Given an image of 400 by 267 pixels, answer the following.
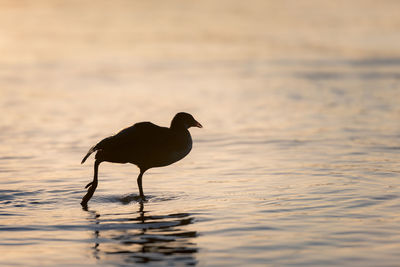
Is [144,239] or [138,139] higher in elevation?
[138,139]

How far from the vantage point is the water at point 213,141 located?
981 cm

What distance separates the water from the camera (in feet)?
32.2

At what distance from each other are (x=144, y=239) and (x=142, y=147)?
9.88 ft

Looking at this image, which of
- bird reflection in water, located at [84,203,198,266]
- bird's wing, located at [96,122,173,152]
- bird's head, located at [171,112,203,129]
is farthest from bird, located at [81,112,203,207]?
bird reflection in water, located at [84,203,198,266]

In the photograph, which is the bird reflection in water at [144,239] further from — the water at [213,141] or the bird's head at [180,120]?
the bird's head at [180,120]

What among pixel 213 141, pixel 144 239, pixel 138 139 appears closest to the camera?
pixel 144 239

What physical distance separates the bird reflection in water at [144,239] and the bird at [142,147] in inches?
46.6

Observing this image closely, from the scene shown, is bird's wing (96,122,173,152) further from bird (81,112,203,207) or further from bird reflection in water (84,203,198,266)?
bird reflection in water (84,203,198,266)

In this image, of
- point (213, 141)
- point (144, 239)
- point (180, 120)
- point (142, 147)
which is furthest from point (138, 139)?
point (213, 141)

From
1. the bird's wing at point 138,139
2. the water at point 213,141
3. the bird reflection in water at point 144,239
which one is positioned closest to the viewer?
the bird reflection in water at point 144,239

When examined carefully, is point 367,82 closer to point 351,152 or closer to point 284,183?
point 351,152

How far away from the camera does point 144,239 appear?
9992mm

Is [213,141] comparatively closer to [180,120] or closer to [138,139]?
[180,120]

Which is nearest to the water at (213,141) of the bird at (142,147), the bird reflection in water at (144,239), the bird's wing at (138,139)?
the bird reflection in water at (144,239)
